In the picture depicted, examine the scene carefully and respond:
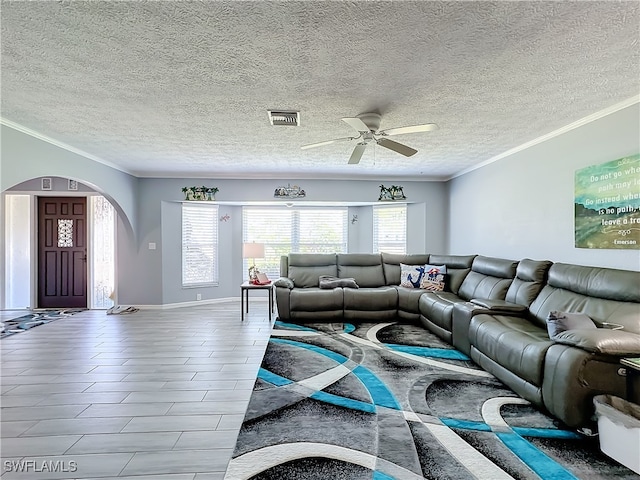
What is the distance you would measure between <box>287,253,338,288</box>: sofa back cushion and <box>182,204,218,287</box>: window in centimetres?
194

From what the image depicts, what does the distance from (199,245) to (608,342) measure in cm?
641

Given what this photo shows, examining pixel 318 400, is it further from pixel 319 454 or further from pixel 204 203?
pixel 204 203

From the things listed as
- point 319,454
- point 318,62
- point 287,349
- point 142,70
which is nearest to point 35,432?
point 319,454

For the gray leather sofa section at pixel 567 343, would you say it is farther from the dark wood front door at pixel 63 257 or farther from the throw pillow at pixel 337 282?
the dark wood front door at pixel 63 257

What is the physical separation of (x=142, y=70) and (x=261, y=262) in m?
5.39

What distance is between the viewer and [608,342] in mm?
2289

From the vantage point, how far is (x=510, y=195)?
15.9 ft

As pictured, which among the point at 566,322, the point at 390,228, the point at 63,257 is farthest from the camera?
the point at 390,228

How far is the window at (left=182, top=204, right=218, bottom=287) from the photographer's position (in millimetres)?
6801

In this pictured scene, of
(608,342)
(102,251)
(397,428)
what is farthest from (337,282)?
(102,251)

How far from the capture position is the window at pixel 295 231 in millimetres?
7535

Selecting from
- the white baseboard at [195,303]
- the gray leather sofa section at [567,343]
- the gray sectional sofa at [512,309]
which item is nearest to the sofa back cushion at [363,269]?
the gray sectional sofa at [512,309]

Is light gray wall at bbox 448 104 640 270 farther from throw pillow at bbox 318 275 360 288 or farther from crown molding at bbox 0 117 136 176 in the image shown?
crown molding at bbox 0 117 136 176

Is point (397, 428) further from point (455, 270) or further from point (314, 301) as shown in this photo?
point (455, 270)
